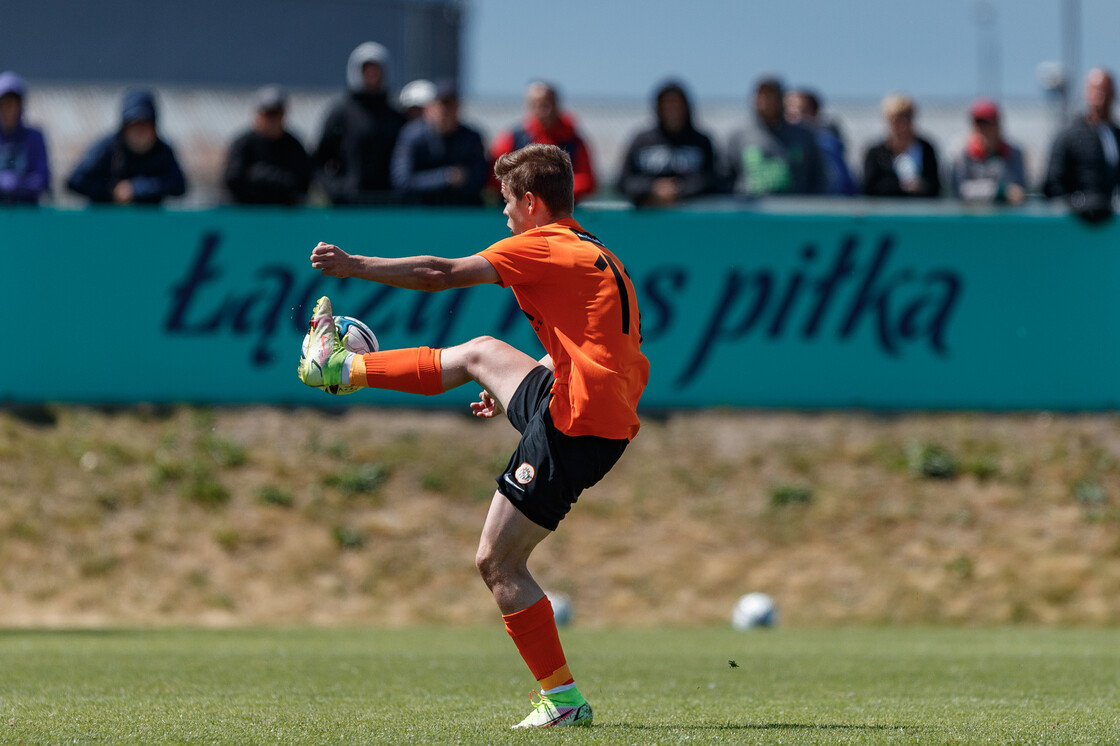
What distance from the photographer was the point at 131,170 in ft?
47.8

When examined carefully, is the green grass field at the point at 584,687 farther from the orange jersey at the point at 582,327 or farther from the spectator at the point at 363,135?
the spectator at the point at 363,135

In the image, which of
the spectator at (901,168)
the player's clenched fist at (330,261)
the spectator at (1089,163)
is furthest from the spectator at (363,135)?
the player's clenched fist at (330,261)

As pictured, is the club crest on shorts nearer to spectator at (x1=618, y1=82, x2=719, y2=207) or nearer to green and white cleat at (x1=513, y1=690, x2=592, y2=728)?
green and white cleat at (x1=513, y1=690, x2=592, y2=728)

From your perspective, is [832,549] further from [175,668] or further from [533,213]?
[533,213]

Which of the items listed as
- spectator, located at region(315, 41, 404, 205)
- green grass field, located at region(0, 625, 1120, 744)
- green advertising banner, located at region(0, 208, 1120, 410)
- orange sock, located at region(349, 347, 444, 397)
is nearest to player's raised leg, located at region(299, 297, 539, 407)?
orange sock, located at region(349, 347, 444, 397)

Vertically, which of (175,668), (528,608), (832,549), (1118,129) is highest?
(1118,129)

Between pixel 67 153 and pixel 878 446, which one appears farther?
pixel 67 153

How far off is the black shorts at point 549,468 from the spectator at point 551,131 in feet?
27.4

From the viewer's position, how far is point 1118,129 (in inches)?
593

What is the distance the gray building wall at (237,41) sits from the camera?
30297mm

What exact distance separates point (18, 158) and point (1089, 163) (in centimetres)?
1042

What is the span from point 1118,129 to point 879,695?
923 centimetres

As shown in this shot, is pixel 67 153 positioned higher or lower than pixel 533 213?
lower

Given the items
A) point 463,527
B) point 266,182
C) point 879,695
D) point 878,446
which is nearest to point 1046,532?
point 878,446
